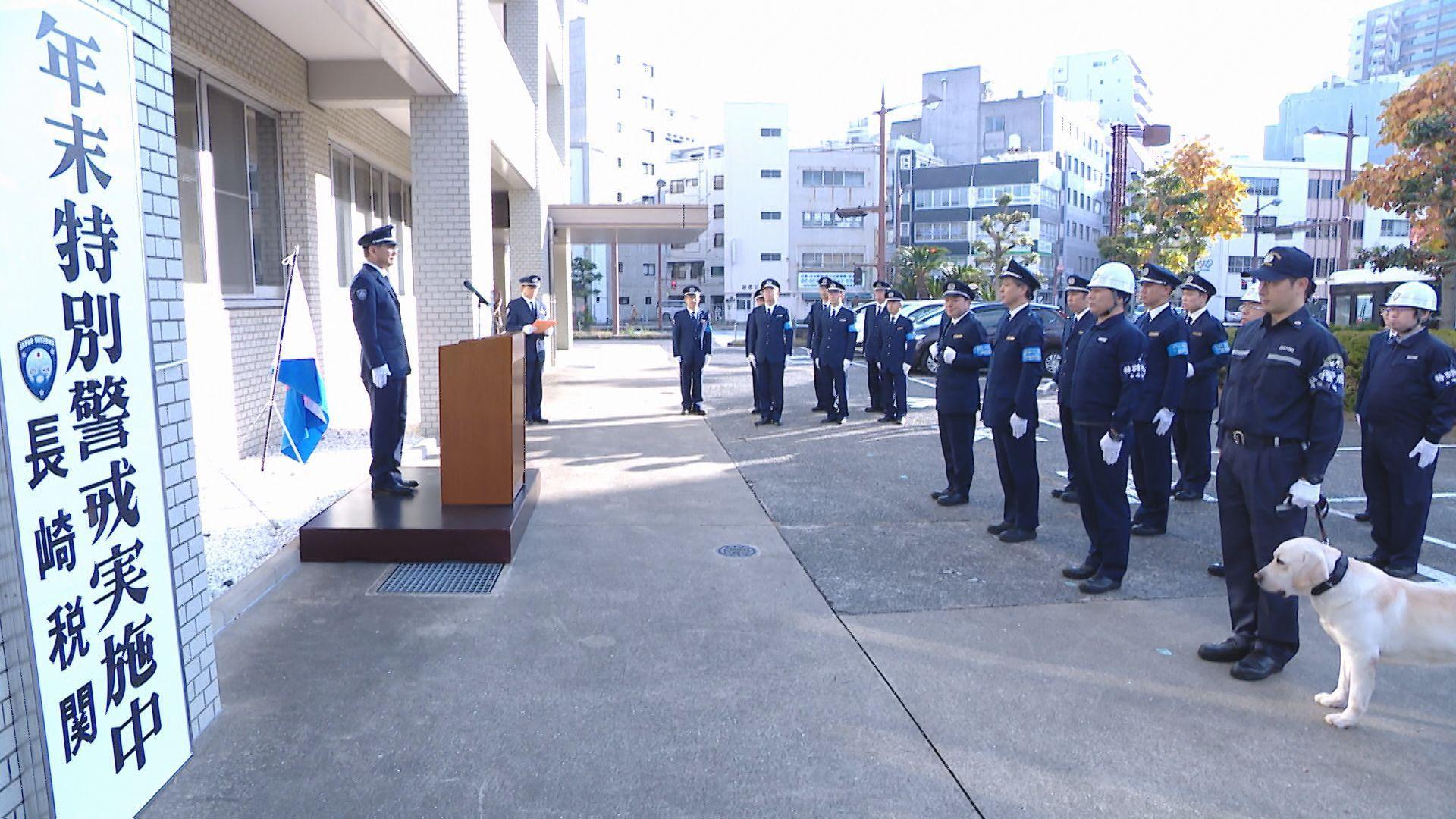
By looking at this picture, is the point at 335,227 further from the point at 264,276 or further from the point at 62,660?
the point at 62,660

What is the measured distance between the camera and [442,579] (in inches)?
223

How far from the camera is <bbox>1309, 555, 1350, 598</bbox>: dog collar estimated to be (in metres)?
3.79

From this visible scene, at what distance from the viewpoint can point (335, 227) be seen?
11391 millimetres

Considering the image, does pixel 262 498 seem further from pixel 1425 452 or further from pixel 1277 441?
pixel 1425 452

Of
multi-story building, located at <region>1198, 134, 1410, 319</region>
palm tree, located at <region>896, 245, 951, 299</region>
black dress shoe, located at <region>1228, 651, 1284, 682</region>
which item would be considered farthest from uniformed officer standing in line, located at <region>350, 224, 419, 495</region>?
multi-story building, located at <region>1198, 134, 1410, 319</region>

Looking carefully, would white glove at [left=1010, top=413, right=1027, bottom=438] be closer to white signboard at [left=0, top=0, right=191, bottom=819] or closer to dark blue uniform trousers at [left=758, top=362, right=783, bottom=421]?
white signboard at [left=0, top=0, right=191, bottom=819]

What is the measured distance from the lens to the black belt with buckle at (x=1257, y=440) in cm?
433

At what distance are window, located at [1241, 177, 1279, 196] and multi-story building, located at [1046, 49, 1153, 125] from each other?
26.5 m

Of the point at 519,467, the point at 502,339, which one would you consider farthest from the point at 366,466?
the point at 502,339

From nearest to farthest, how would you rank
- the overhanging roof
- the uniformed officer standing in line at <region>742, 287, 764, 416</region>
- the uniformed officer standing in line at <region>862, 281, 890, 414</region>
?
the uniformed officer standing in line at <region>742, 287, 764, 416</region> → the uniformed officer standing in line at <region>862, 281, 890, 414</region> → the overhanging roof

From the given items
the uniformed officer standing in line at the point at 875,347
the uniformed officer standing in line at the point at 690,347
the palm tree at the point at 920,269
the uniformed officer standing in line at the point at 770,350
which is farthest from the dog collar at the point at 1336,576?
the palm tree at the point at 920,269

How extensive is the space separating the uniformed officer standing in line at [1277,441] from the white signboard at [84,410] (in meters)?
4.51

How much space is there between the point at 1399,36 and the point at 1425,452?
223 m

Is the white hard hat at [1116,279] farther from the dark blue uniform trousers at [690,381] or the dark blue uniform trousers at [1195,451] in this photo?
the dark blue uniform trousers at [690,381]
